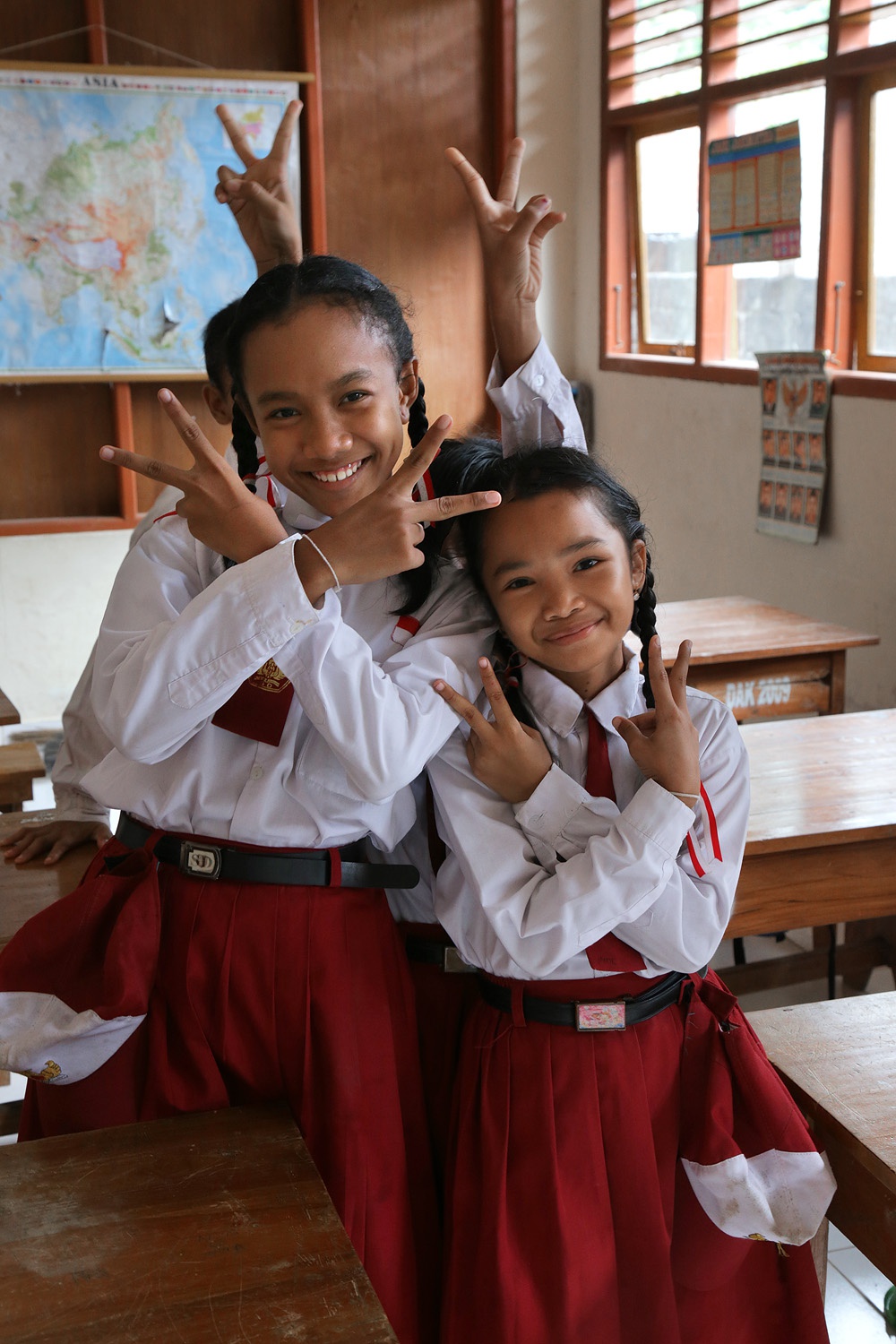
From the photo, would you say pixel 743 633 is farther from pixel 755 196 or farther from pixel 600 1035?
pixel 600 1035

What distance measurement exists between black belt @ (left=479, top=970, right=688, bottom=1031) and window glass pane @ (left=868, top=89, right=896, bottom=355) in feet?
9.92

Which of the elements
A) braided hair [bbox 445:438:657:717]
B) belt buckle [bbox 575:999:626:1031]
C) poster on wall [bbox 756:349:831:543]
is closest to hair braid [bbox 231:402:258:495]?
braided hair [bbox 445:438:657:717]

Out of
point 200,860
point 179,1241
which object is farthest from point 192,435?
point 179,1241

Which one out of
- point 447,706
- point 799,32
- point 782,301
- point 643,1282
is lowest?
point 643,1282

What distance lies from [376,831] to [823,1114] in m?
0.48

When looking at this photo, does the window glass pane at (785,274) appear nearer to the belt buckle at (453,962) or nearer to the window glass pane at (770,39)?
the window glass pane at (770,39)

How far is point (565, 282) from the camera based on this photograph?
5.50m

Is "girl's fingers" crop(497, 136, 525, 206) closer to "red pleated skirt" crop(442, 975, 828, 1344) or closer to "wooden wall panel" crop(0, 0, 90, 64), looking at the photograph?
"red pleated skirt" crop(442, 975, 828, 1344)

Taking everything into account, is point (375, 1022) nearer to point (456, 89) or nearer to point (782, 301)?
point (782, 301)

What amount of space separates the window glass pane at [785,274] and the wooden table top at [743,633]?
1.15 metres

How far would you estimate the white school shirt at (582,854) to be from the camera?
3.73 feet

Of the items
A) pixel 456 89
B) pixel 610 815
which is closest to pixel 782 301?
pixel 456 89

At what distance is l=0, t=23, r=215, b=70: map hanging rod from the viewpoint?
461cm

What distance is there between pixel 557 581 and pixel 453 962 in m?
0.42
